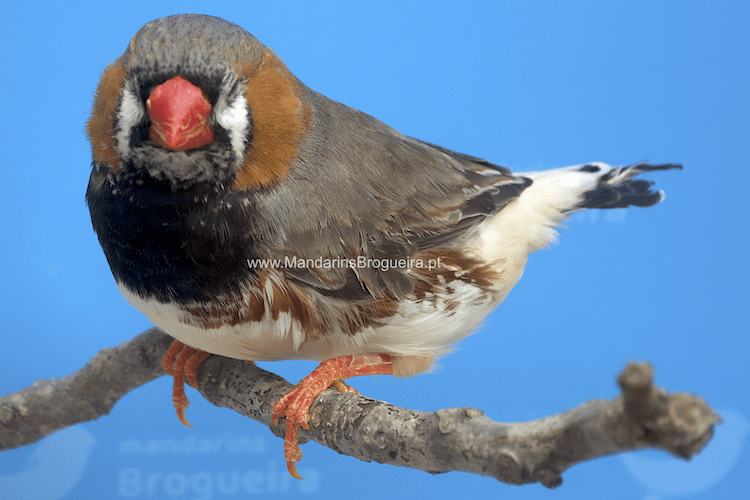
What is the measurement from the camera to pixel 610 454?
102 cm

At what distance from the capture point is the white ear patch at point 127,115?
4.85 feet

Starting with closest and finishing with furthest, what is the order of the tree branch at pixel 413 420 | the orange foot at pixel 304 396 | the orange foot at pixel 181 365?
the tree branch at pixel 413 420 < the orange foot at pixel 304 396 < the orange foot at pixel 181 365

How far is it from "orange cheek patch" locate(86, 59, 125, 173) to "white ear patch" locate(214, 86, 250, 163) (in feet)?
0.86

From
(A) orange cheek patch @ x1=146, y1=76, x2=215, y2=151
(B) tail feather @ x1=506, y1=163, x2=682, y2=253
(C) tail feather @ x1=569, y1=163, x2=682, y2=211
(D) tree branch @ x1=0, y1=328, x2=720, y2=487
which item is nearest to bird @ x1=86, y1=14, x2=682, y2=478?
(A) orange cheek patch @ x1=146, y1=76, x2=215, y2=151

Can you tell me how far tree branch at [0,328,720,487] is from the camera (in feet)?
2.99

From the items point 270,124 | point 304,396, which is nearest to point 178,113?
point 270,124

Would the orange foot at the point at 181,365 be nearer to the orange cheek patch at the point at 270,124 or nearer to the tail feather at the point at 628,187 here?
the orange cheek patch at the point at 270,124

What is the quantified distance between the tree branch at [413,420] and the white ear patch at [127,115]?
81 centimetres

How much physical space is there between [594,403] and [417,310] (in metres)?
0.80

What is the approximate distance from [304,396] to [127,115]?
0.86m

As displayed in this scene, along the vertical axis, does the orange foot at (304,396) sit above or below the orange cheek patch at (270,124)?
below

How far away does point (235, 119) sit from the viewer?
149 cm

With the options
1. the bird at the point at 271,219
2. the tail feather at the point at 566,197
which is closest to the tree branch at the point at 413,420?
the bird at the point at 271,219

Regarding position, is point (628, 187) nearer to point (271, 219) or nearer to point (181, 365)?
point (271, 219)
